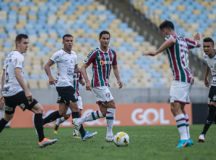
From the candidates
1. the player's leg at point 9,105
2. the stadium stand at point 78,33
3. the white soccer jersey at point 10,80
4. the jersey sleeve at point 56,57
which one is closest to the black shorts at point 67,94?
the jersey sleeve at point 56,57

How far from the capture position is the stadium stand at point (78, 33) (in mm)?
26281

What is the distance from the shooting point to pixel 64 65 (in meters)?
14.4

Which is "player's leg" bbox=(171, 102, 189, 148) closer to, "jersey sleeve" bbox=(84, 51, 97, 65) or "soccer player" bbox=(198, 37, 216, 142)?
"soccer player" bbox=(198, 37, 216, 142)

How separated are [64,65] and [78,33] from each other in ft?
46.6

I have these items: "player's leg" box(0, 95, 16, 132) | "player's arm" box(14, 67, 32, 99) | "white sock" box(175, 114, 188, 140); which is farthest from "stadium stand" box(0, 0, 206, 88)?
"white sock" box(175, 114, 188, 140)

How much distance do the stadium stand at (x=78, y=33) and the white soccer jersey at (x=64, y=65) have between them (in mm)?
10407

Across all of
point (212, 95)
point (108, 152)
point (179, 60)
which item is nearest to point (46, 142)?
point (108, 152)

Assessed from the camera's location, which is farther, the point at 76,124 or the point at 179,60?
the point at 76,124

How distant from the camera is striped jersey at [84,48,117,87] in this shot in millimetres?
13961

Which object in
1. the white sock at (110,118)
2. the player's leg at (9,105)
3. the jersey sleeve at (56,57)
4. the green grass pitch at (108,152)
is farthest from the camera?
the jersey sleeve at (56,57)

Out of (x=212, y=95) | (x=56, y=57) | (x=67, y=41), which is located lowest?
(x=212, y=95)

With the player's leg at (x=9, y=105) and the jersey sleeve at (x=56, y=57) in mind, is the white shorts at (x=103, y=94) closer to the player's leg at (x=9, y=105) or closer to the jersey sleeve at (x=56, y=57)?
the jersey sleeve at (x=56, y=57)

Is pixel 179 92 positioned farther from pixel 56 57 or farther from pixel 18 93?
pixel 56 57

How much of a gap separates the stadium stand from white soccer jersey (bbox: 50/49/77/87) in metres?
10.4
